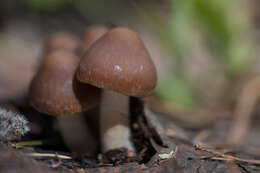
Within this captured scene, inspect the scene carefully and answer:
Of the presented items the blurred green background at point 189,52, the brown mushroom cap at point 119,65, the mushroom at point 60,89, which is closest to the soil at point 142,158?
the mushroom at point 60,89

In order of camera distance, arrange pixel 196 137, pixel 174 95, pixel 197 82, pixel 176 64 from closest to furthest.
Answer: pixel 196 137 → pixel 174 95 → pixel 176 64 → pixel 197 82

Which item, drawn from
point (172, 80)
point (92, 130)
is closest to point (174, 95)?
point (172, 80)

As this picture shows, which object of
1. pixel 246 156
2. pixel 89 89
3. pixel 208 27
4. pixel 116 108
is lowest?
pixel 246 156

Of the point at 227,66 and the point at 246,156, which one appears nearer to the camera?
the point at 246,156

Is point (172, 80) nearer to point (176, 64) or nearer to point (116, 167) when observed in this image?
point (176, 64)

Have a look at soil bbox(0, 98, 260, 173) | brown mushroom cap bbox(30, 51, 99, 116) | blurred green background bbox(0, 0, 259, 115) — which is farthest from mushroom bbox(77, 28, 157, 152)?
blurred green background bbox(0, 0, 259, 115)

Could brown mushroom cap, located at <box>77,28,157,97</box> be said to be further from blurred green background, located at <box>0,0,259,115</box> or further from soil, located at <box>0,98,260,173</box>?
blurred green background, located at <box>0,0,259,115</box>

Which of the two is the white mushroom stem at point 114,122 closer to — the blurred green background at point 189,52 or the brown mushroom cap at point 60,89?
the brown mushroom cap at point 60,89
